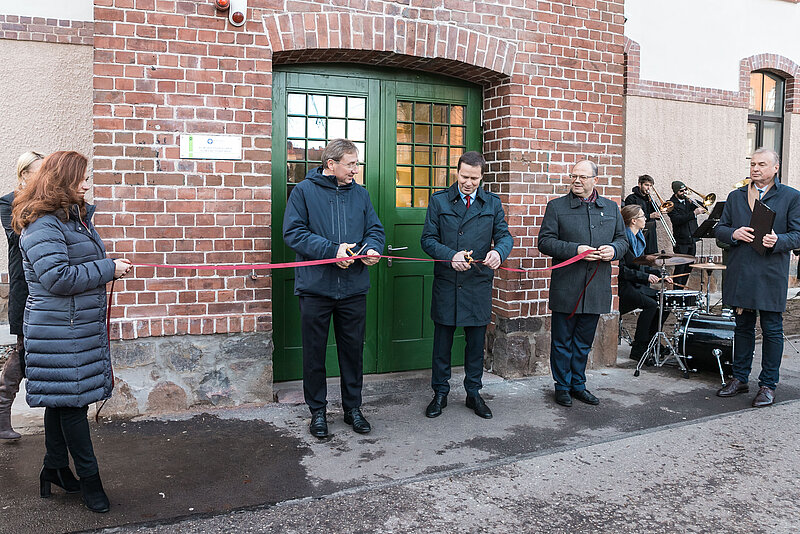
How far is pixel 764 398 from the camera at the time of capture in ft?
18.0

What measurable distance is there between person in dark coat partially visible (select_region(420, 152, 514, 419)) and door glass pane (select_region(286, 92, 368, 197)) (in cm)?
121

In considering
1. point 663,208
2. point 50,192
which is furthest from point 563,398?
point 663,208

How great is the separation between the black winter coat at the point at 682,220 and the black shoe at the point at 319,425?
665cm

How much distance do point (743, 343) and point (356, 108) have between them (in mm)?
3714

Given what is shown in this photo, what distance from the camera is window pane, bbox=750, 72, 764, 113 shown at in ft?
36.6

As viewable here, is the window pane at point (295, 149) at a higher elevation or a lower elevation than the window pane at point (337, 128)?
lower

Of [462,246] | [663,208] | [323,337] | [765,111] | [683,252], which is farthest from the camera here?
[765,111]

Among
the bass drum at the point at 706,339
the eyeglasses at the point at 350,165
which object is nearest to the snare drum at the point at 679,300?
the bass drum at the point at 706,339

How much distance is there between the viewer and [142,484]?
3.89 m

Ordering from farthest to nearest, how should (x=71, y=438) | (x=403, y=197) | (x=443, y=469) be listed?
(x=403, y=197), (x=443, y=469), (x=71, y=438)

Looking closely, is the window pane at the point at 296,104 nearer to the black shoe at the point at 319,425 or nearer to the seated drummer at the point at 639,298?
the black shoe at the point at 319,425

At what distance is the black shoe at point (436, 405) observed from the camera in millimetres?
5129

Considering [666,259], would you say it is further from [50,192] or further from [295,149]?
[50,192]

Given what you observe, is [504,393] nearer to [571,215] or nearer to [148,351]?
[571,215]
